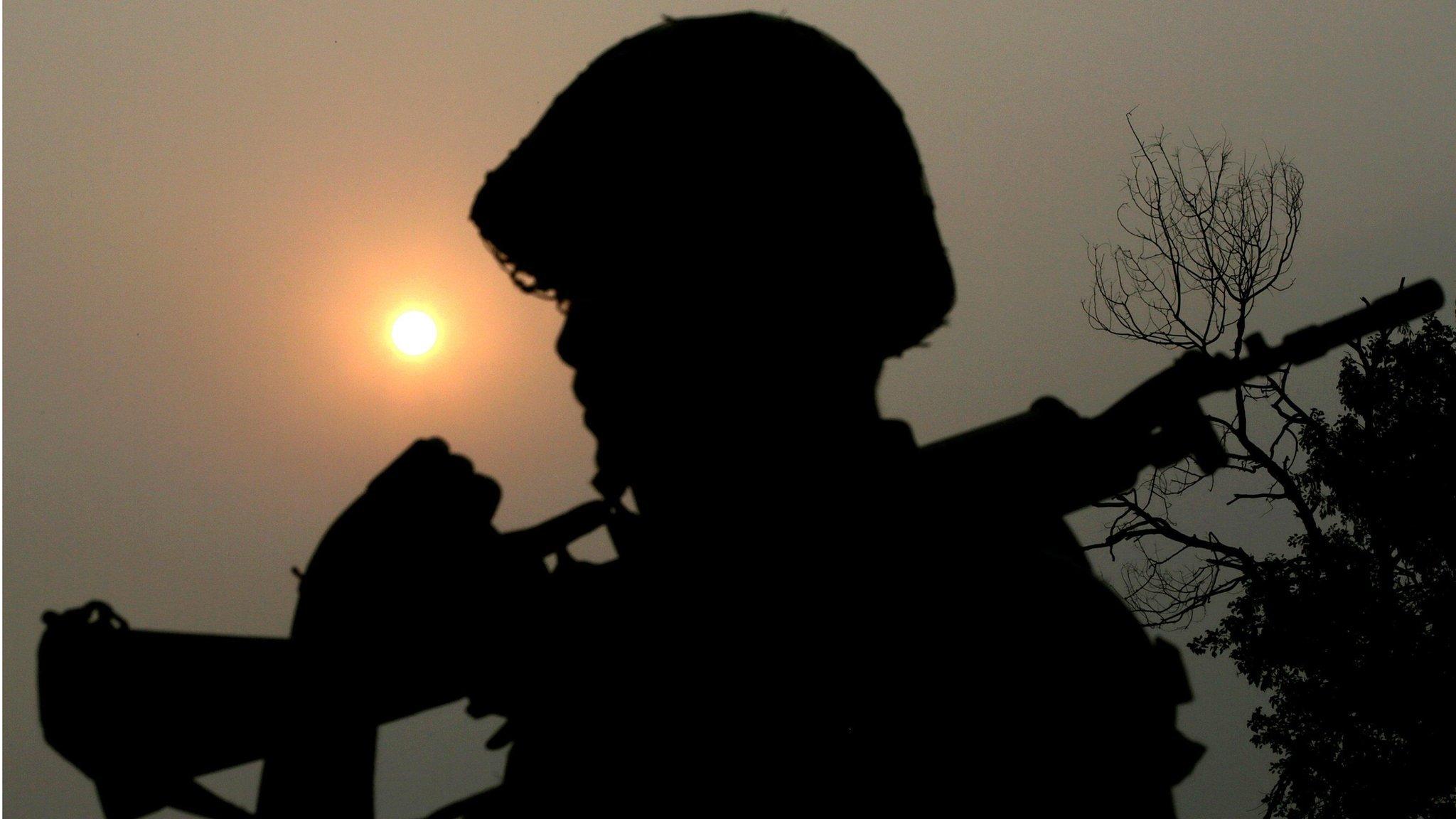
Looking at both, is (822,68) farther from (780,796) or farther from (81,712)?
(81,712)

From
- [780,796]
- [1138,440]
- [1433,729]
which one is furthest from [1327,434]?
[780,796]

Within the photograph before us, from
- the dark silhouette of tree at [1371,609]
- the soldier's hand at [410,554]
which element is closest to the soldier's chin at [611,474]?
the soldier's hand at [410,554]

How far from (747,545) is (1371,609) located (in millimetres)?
12128

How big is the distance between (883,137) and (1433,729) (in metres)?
12.1

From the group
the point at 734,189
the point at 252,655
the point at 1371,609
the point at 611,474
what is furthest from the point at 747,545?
the point at 1371,609

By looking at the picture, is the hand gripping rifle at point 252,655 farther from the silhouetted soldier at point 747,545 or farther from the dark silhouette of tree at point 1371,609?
the dark silhouette of tree at point 1371,609

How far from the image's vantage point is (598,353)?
213 cm

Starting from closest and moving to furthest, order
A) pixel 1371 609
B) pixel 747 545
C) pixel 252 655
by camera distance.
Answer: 1. pixel 747 545
2. pixel 252 655
3. pixel 1371 609


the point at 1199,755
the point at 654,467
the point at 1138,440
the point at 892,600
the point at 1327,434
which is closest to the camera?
the point at 1199,755

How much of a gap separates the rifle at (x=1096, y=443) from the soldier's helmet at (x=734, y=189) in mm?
289

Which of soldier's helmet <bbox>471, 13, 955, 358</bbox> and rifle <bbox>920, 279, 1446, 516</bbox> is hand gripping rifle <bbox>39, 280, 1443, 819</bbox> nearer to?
rifle <bbox>920, 279, 1446, 516</bbox>

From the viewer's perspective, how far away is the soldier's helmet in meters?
2.11

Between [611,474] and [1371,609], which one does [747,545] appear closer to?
[611,474]

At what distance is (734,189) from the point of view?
217cm
